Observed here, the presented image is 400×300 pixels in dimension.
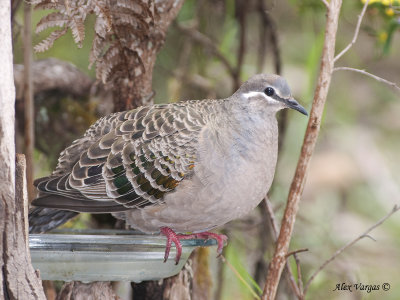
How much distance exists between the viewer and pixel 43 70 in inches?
122

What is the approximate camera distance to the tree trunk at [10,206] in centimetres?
159

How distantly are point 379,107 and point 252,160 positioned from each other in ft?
14.6

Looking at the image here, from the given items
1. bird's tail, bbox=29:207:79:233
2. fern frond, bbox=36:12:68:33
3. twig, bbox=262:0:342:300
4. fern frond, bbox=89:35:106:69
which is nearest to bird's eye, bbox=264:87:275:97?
twig, bbox=262:0:342:300

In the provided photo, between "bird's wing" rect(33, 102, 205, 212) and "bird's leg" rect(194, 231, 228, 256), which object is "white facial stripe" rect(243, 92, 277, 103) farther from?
"bird's leg" rect(194, 231, 228, 256)

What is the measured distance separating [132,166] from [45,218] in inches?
16.9

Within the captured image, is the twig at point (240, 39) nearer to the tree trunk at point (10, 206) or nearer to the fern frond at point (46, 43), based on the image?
the fern frond at point (46, 43)

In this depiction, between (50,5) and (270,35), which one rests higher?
(50,5)

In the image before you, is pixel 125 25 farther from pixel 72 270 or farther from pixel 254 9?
pixel 254 9

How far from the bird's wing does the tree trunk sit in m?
0.54

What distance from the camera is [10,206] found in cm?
166

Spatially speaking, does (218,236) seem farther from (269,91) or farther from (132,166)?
(269,91)

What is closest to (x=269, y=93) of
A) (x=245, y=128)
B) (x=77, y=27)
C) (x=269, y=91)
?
(x=269, y=91)

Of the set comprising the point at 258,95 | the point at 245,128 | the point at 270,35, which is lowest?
the point at 245,128

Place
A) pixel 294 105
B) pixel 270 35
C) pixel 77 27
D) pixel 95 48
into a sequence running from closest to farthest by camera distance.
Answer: pixel 77 27, pixel 95 48, pixel 294 105, pixel 270 35
